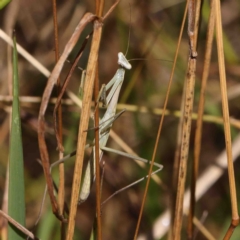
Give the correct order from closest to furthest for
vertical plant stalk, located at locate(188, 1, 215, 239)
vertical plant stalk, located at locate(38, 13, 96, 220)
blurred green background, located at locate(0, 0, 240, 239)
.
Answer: vertical plant stalk, located at locate(38, 13, 96, 220)
vertical plant stalk, located at locate(188, 1, 215, 239)
blurred green background, located at locate(0, 0, 240, 239)

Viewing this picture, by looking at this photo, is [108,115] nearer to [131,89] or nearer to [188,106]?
[188,106]

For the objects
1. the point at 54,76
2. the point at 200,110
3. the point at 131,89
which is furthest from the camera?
the point at 131,89

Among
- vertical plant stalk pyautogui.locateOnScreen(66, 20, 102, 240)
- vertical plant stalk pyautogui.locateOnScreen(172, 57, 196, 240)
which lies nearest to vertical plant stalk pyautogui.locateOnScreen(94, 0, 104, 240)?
vertical plant stalk pyautogui.locateOnScreen(66, 20, 102, 240)

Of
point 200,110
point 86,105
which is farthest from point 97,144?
point 200,110

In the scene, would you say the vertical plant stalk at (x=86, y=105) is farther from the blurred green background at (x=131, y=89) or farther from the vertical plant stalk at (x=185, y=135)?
the blurred green background at (x=131, y=89)

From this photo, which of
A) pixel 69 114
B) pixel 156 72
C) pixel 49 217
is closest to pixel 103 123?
pixel 49 217

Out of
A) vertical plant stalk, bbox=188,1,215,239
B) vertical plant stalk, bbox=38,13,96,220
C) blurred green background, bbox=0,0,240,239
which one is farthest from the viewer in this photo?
blurred green background, bbox=0,0,240,239

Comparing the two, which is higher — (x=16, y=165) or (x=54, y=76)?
(x=54, y=76)

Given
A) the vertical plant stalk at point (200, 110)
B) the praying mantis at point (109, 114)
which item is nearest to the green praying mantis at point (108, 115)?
the praying mantis at point (109, 114)

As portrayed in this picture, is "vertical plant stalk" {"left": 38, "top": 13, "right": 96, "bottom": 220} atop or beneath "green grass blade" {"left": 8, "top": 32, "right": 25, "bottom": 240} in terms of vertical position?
atop

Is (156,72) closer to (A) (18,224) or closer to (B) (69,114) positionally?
(B) (69,114)

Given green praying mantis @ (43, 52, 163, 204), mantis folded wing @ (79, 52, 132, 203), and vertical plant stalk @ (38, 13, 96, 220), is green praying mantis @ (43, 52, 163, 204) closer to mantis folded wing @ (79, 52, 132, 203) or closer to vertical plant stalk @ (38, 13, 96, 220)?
mantis folded wing @ (79, 52, 132, 203)

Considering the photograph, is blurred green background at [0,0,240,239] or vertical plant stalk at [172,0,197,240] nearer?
vertical plant stalk at [172,0,197,240]
